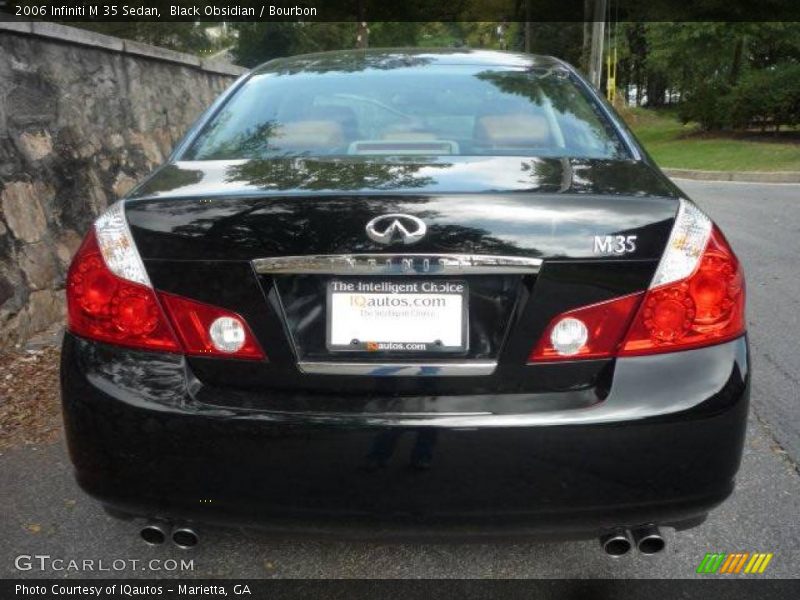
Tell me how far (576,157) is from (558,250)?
0.63 m

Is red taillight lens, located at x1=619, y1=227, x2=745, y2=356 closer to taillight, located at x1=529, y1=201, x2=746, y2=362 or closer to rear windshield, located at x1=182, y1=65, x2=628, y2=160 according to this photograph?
taillight, located at x1=529, y1=201, x2=746, y2=362

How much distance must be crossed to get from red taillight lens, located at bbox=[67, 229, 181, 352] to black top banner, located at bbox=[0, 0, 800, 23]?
148 inches

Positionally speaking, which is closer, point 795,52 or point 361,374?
point 361,374

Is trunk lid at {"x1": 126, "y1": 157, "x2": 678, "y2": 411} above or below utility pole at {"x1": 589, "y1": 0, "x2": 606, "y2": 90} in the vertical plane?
above

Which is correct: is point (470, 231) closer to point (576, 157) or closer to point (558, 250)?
point (558, 250)

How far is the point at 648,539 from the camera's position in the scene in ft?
6.53

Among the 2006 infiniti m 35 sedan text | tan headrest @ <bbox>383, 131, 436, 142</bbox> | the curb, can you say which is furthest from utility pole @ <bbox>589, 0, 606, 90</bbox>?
the 2006 infiniti m 35 sedan text

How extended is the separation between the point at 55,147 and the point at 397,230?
13.5 ft

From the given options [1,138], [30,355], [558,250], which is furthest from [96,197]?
[558,250]

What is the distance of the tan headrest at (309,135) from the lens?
8.63 ft

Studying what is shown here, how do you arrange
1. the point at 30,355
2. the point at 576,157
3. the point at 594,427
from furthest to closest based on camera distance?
the point at 30,355
the point at 576,157
the point at 594,427

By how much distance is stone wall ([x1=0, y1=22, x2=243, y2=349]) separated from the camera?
4.64 m

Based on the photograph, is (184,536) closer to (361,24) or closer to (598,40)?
(598,40)

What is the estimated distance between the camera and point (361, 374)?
1.89m
